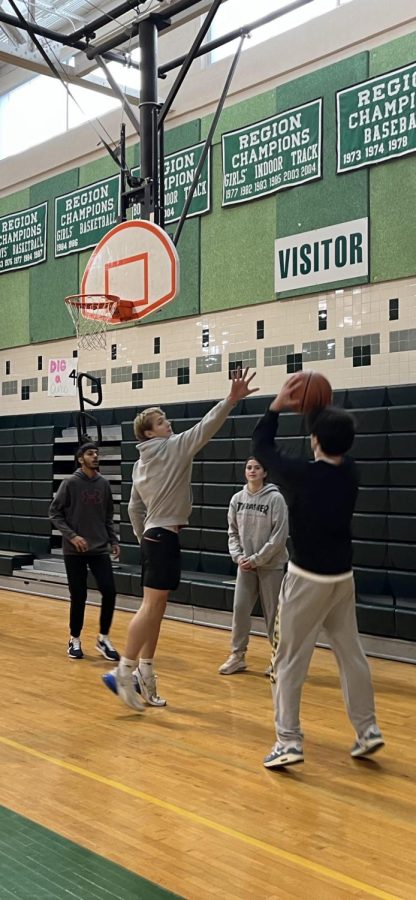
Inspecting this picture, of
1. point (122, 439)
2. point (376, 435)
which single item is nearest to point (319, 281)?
point (376, 435)

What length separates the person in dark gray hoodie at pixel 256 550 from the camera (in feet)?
20.4

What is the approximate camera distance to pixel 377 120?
805 cm

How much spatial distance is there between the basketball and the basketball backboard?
2693 mm

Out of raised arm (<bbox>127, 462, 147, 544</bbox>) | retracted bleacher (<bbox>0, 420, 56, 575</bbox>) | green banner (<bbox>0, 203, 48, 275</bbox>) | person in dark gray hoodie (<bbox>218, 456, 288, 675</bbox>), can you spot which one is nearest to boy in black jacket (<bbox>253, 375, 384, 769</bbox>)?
raised arm (<bbox>127, 462, 147, 544</bbox>)

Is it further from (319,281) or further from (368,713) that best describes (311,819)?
(319,281)

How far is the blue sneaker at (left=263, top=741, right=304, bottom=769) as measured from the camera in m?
4.18

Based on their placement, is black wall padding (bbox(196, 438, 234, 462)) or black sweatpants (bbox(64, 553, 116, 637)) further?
black wall padding (bbox(196, 438, 234, 462))

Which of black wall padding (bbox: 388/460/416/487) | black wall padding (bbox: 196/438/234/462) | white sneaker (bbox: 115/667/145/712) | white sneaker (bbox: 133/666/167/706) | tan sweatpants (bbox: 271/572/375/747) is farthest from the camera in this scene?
black wall padding (bbox: 196/438/234/462)

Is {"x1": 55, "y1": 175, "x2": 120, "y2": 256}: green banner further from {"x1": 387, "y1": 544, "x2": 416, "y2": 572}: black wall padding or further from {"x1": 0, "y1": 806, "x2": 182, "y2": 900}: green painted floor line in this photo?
{"x1": 0, "y1": 806, "x2": 182, "y2": 900}: green painted floor line

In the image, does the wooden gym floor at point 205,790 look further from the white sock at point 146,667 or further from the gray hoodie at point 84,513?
the gray hoodie at point 84,513

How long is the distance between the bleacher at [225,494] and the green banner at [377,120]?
2.17 m

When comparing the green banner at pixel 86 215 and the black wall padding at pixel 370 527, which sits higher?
the green banner at pixel 86 215

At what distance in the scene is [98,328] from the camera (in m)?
8.03

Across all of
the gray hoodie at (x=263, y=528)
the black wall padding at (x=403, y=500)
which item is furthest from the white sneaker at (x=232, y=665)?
the black wall padding at (x=403, y=500)
